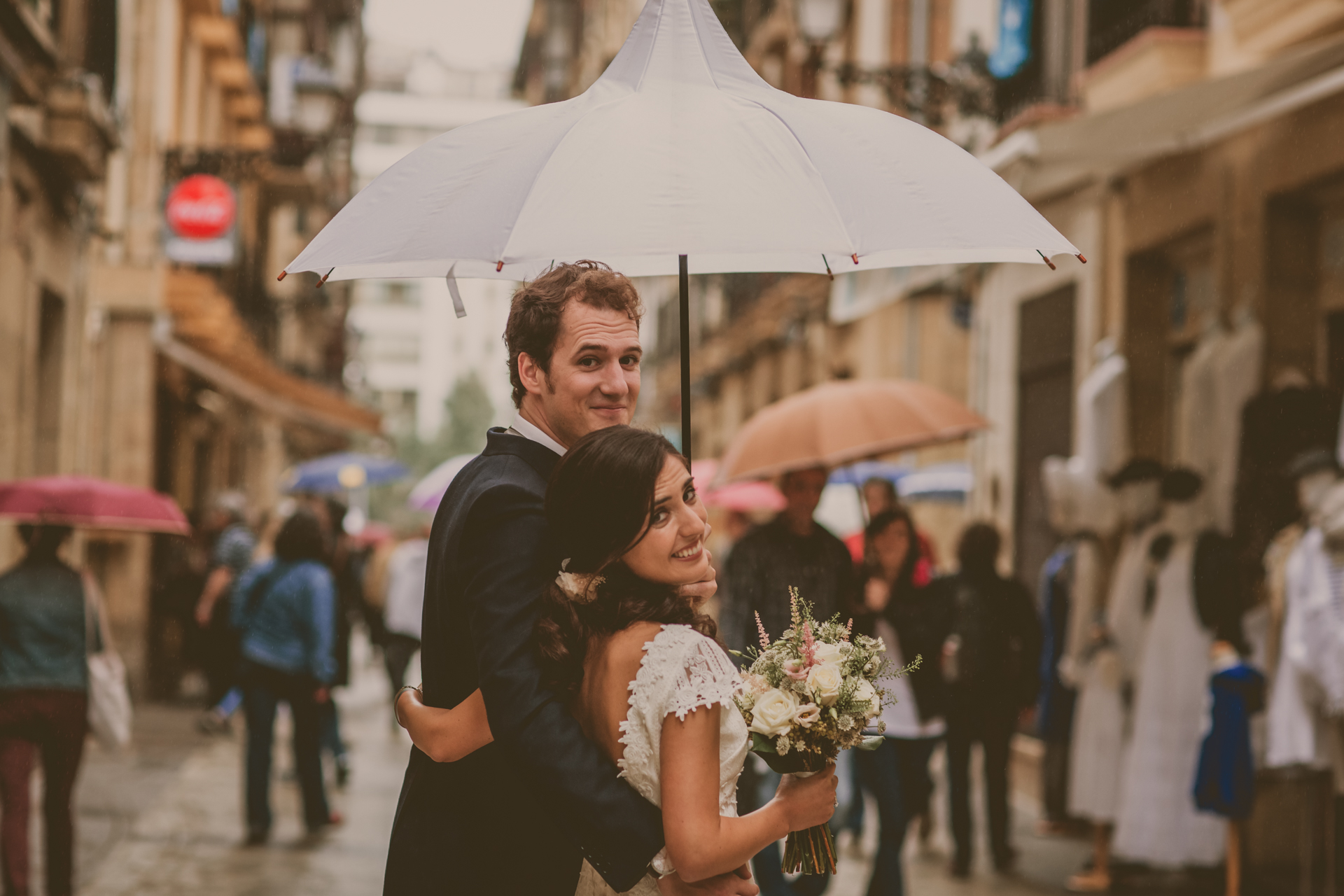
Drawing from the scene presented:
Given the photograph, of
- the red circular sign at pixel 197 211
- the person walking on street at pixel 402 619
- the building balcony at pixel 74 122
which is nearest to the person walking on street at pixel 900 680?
the person walking on street at pixel 402 619

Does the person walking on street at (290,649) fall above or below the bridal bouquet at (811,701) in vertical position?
below

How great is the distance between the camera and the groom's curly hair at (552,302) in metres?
2.99

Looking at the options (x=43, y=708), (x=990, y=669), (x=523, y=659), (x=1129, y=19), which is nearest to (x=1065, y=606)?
(x=990, y=669)

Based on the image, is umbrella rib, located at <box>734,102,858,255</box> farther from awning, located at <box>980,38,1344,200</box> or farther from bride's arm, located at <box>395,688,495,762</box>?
awning, located at <box>980,38,1344,200</box>

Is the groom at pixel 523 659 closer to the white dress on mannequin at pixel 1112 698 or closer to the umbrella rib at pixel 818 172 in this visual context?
the umbrella rib at pixel 818 172

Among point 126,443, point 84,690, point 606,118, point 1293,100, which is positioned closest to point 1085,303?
point 1293,100

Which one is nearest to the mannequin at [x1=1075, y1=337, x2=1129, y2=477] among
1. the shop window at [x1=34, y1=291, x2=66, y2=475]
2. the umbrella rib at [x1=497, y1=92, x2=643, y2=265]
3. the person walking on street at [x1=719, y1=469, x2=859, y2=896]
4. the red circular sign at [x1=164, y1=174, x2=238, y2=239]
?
the person walking on street at [x1=719, y1=469, x2=859, y2=896]

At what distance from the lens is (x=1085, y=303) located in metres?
12.8

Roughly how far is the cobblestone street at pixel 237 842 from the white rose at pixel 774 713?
19.8ft

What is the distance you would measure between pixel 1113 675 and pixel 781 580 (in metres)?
3.10

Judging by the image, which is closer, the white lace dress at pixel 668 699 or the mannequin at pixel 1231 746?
the white lace dress at pixel 668 699

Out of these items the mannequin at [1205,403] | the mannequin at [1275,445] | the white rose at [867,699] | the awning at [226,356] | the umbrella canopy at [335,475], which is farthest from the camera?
the awning at [226,356]

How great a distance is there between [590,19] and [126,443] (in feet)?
132

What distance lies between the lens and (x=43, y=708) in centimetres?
713
